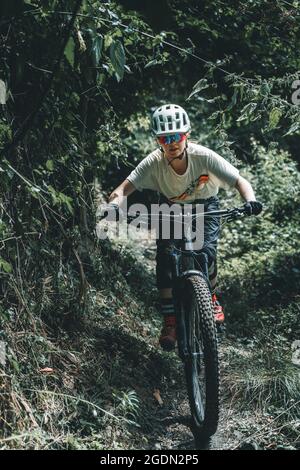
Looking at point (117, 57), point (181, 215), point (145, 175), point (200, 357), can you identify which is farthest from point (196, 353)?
point (117, 57)

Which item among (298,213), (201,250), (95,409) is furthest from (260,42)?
(95,409)

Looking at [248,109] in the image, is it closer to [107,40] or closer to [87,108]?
[107,40]

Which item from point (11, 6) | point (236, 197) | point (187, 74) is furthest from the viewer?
point (236, 197)

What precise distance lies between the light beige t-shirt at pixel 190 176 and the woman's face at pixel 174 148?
118mm

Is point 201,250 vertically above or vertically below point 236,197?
below

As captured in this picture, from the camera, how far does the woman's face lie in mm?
4996

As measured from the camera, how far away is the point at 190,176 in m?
5.23

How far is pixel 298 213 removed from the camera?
32.1 ft

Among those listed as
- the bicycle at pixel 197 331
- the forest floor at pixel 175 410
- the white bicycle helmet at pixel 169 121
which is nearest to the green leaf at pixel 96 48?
the white bicycle helmet at pixel 169 121

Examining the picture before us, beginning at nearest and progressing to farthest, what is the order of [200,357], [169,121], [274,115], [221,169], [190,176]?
[274,115]
[200,357]
[169,121]
[221,169]
[190,176]

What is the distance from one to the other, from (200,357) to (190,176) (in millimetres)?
1405

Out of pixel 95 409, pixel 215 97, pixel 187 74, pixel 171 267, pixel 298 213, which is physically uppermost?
pixel 187 74

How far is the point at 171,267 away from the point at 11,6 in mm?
2171

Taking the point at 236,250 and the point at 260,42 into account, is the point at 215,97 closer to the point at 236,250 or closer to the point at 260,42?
the point at 260,42
